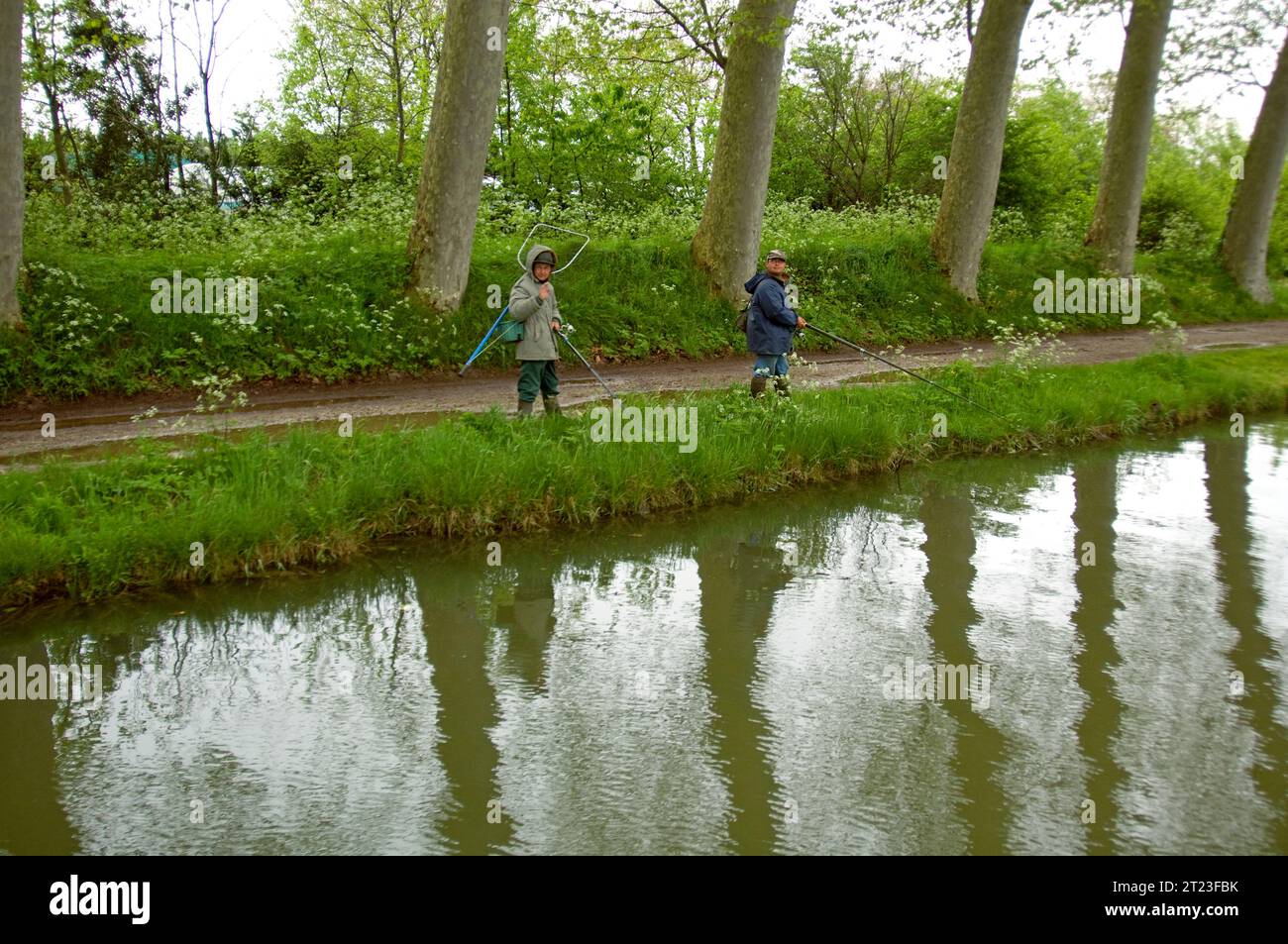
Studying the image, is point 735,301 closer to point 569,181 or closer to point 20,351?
point 569,181

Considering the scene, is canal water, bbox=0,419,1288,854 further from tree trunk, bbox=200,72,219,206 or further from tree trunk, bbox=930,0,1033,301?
tree trunk, bbox=200,72,219,206

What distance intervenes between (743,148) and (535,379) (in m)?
6.97

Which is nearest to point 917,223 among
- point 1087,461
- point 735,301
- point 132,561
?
point 735,301

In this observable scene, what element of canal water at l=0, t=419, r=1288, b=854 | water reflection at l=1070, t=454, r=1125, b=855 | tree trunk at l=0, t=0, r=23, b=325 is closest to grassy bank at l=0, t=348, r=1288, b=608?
A: canal water at l=0, t=419, r=1288, b=854

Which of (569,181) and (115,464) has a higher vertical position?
(569,181)

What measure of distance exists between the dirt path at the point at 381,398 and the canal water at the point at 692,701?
328 centimetres

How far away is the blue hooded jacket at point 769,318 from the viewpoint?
1155 centimetres

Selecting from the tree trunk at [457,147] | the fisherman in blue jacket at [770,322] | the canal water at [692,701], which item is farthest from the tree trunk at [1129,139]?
the canal water at [692,701]

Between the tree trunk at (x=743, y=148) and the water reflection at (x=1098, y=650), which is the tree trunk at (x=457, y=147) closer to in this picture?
the tree trunk at (x=743, y=148)

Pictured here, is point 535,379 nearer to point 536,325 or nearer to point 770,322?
point 536,325

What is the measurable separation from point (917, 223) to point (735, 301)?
725 cm

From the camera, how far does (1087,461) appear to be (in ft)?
40.4

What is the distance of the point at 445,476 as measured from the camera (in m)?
9.11

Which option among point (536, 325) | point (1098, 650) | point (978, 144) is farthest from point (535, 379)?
point (978, 144)
